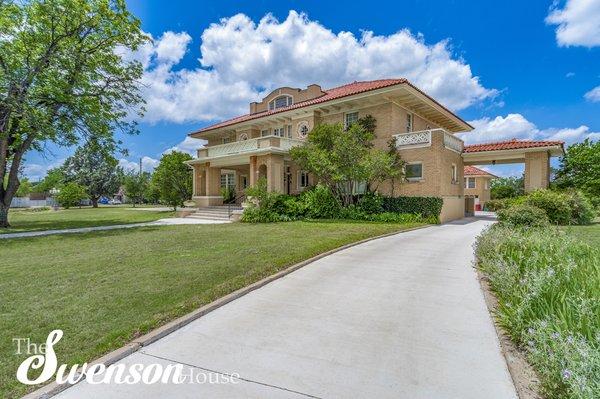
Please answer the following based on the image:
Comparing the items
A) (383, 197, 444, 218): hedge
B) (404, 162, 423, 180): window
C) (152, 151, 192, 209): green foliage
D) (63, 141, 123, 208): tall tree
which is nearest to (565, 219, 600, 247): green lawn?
(383, 197, 444, 218): hedge

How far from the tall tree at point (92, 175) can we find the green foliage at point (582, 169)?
202 feet

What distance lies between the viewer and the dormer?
2623 cm

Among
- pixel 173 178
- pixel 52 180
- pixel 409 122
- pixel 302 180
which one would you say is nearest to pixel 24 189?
pixel 52 180

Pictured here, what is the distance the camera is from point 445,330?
4.33 m

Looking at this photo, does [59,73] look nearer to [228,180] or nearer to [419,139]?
[228,180]

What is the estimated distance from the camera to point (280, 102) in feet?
94.2

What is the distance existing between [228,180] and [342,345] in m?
27.1

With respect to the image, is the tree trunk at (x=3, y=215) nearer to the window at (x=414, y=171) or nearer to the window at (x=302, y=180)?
the window at (x=302, y=180)

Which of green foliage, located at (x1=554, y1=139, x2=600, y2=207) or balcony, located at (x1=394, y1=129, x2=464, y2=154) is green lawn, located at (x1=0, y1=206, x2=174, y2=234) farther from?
green foliage, located at (x1=554, y1=139, x2=600, y2=207)

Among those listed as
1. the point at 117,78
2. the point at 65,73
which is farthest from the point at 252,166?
the point at 65,73

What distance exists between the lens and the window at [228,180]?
2955 centimetres

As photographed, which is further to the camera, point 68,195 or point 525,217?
point 68,195

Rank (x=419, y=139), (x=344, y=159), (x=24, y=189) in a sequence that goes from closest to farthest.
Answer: (x=344, y=159) → (x=419, y=139) → (x=24, y=189)

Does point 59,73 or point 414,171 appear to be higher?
point 59,73
